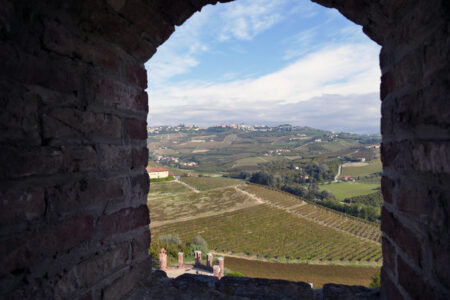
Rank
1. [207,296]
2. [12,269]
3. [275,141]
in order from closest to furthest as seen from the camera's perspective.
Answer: [12,269] → [207,296] → [275,141]

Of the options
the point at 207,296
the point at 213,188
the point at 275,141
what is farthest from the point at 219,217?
the point at 275,141

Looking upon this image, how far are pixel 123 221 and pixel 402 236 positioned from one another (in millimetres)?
1309

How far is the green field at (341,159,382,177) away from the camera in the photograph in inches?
2463

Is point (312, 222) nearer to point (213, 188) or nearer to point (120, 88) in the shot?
point (213, 188)

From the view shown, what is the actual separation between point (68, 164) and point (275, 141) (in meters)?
135

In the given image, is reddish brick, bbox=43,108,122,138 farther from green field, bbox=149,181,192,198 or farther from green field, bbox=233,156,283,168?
green field, bbox=233,156,283,168

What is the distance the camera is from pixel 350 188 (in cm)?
5453

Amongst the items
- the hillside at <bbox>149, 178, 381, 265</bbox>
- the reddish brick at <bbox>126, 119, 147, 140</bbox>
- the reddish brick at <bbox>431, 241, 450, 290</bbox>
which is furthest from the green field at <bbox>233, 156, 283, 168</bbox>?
the reddish brick at <bbox>431, 241, 450, 290</bbox>

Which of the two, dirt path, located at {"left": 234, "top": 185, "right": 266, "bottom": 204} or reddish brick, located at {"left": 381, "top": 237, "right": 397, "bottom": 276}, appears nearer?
reddish brick, located at {"left": 381, "top": 237, "right": 397, "bottom": 276}

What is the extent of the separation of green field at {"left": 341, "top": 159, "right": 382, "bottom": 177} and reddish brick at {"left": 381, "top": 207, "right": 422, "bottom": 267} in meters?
68.1

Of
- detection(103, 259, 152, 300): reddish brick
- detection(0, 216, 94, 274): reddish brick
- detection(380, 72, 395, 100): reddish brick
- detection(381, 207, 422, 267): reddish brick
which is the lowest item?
detection(103, 259, 152, 300): reddish brick

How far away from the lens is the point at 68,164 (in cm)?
110

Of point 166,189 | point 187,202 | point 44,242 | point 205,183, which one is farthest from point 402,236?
point 205,183

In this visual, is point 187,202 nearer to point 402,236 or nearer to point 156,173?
point 156,173
